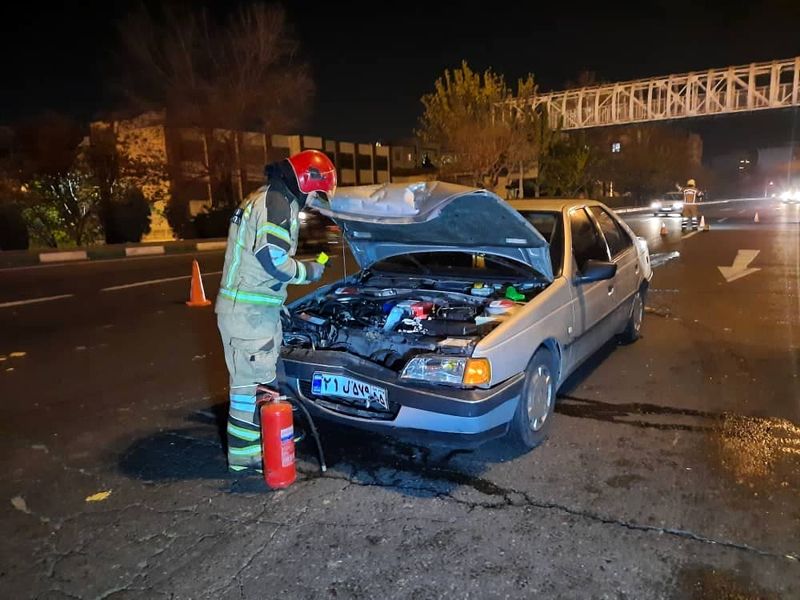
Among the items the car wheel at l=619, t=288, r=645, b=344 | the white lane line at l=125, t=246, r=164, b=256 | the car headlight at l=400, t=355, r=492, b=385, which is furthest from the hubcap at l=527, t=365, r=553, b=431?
the white lane line at l=125, t=246, r=164, b=256

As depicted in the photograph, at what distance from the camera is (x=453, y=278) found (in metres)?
4.82

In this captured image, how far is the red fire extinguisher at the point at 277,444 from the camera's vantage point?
3459mm

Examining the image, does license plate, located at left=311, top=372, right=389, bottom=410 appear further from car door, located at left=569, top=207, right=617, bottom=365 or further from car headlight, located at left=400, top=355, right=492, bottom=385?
car door, located at left=569, top=207, right=617, bottom=365

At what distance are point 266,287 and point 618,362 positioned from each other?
3756 millimetres

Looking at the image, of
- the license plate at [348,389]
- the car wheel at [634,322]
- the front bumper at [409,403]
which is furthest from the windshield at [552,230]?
the car wheel at [634,322]

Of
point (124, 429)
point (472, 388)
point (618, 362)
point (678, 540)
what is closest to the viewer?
point (678, 540)

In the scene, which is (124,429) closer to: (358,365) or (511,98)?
(358,365)

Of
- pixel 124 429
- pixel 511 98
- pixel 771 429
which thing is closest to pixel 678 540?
pixel 771 429

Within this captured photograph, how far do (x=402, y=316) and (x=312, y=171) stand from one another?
1173 millimetres

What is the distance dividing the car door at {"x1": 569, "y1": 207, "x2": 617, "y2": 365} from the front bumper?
114 cm

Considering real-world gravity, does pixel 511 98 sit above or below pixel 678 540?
above

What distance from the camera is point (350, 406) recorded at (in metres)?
3.72

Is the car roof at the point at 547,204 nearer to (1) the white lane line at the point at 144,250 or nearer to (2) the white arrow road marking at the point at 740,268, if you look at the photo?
(2) the white arrow road marking at the point at 740,268

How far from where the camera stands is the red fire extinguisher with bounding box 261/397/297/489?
3.46 metres
